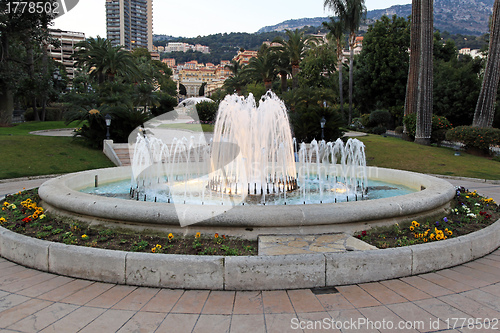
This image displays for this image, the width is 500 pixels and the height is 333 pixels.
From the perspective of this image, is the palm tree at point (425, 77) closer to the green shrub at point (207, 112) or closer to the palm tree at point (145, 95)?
the green shrub at point (207, 112)

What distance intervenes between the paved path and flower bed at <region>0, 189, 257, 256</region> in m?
0.59

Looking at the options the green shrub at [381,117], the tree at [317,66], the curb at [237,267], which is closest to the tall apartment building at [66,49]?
the tree at [317,66]

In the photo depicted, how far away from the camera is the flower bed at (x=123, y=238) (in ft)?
14.6

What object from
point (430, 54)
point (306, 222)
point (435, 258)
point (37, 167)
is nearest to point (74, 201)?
point (306, 222)

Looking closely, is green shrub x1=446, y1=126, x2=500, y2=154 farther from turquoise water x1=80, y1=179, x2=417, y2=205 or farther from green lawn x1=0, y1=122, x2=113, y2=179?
green lawn x1=0, y1=122, x2=113, y2=179

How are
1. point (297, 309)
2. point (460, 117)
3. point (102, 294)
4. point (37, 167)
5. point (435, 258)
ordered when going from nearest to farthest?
point (297, 309) < point (102, 294) < point (435, 258) < point (37, 167) < point (460, 117)

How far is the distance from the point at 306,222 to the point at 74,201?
3.64 metres

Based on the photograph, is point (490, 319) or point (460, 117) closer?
point (490, 319)

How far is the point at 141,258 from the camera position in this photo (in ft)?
13.0

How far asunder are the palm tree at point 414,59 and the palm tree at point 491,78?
13.7ft

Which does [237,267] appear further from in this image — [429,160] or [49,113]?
[49,113]

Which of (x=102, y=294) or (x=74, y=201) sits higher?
(x=74, y=201)

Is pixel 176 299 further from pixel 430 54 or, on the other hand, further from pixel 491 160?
pixel 430 54

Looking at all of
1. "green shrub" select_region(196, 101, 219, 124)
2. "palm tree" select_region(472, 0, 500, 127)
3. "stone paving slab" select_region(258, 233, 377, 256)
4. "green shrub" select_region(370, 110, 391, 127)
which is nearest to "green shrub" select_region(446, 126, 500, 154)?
"palm tree" select_region(472, 0, 500, 127)
